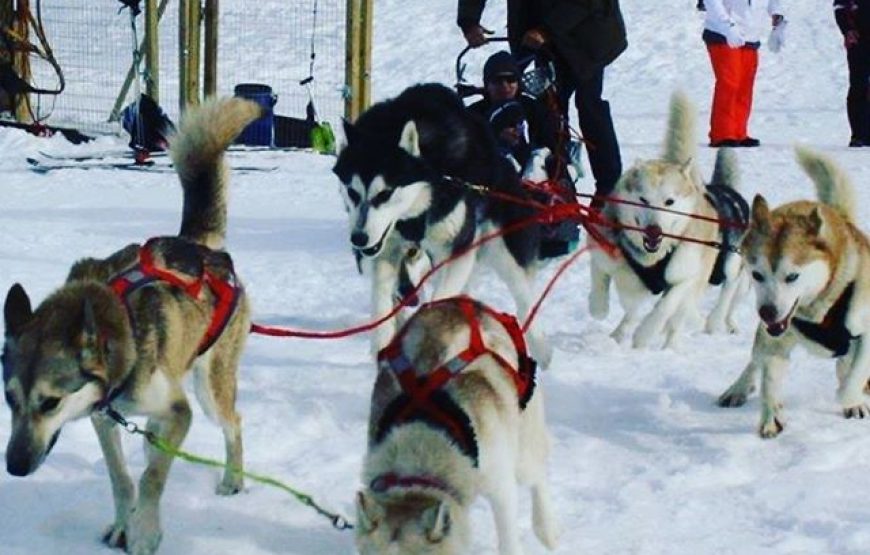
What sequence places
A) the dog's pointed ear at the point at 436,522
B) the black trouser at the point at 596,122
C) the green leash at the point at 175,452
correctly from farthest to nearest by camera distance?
the black trouser at the point at 596,122
the green leash at the point at 175,452
the dog's pointed ear at the point at 436,522

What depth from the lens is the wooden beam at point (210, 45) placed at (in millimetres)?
9195

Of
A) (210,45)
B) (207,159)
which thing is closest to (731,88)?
(210,45)

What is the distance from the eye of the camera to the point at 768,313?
3459 mm

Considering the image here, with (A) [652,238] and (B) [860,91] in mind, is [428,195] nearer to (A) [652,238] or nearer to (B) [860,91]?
(A) [652,238]

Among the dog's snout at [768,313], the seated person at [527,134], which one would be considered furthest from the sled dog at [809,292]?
the seated person at [527,134]

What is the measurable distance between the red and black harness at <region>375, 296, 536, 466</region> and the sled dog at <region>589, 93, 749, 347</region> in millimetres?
1709

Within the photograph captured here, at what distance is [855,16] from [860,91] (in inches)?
20.8

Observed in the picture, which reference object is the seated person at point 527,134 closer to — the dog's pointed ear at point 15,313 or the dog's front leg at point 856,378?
the dog's front leg at point 856,378

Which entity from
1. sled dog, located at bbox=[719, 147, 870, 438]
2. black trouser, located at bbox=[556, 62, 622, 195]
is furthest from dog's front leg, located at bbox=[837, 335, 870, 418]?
black trouser, located at bbox=[556, 62, 622, 195]

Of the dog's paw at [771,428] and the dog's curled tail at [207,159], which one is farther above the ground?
the dog's curled tail at [207,159]

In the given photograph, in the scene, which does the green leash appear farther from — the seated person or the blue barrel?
the blue barrel

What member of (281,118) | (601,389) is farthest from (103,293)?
(281,118)

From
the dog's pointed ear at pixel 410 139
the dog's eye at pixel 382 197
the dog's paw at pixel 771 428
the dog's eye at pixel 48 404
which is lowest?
the dog's paw at pixel 771 428

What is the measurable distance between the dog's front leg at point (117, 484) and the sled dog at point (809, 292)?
5.51 feet
